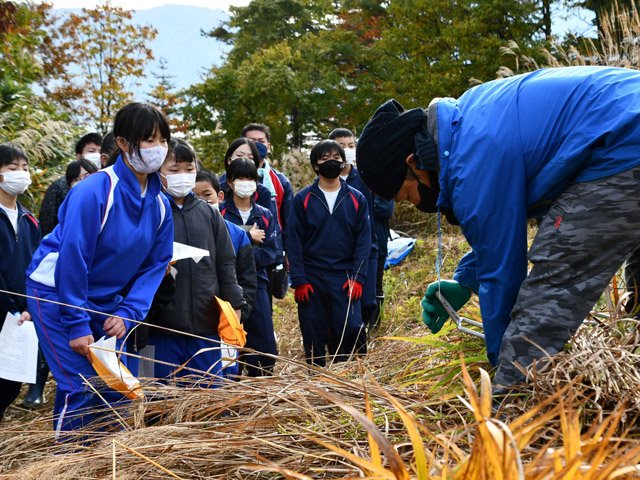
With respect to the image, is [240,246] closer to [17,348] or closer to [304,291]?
[304,291]

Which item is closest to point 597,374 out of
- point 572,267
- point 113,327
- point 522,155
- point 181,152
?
point 572,267

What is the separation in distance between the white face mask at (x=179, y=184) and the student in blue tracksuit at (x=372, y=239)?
205cm

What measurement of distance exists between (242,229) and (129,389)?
202cm

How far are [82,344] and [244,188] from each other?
2.43 m

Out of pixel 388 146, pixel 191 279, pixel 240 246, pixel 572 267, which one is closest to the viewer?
pixel 572 267

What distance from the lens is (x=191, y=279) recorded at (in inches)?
167

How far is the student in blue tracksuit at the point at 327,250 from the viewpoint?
5.85 m

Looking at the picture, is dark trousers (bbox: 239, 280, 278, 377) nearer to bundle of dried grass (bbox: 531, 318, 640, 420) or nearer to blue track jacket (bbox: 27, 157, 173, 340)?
blue track jacket (bbox: 27, 157, 173, 340)

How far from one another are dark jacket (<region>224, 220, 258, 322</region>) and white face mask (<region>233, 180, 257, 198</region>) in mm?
638

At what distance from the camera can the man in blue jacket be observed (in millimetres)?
2354

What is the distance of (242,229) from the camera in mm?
4984

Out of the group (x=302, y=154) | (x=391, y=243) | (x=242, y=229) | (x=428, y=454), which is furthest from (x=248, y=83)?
(x=428, y=454)

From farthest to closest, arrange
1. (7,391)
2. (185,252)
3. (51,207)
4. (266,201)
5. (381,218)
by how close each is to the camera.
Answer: (381,218), (266,201), (51,207), (7,391), (185,252)

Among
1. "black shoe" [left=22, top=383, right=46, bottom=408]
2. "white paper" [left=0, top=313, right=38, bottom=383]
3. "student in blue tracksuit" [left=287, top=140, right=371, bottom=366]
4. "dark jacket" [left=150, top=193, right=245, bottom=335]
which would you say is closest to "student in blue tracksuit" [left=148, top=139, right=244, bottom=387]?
"dark jacket" [left=150, top=193, right=245, bottom=335]
